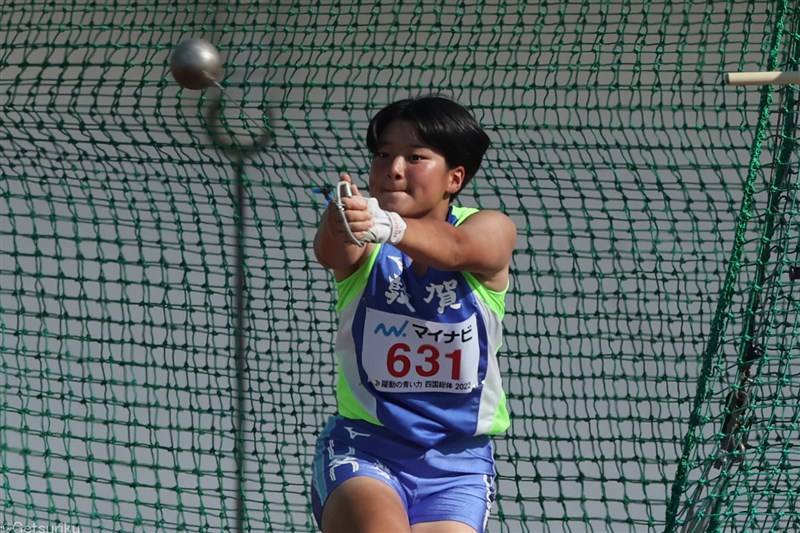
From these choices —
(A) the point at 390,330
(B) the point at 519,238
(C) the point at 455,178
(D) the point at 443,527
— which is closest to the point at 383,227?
(A) the point at 390,330

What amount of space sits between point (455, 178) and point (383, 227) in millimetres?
547

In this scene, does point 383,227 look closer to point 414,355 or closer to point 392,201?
point 392,201

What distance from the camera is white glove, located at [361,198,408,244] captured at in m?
2.56

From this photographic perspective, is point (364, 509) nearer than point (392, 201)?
Yes

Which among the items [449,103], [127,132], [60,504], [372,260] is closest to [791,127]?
[449,103]

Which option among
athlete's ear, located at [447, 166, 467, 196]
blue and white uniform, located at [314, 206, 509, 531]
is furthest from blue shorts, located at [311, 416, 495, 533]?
athlete's ear, located at [447, 166, 467, 196]

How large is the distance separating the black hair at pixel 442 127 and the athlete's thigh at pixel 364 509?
857 mm

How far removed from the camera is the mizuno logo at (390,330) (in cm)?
294

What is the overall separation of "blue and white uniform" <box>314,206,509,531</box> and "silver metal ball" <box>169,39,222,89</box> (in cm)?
62

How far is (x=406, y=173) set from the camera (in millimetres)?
2949

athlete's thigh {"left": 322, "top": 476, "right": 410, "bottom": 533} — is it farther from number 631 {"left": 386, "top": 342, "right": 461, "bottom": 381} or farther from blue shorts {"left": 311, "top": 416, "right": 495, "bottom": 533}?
number 631 {"left": 386, "top": 342, "right": 461, "bottom": 381}

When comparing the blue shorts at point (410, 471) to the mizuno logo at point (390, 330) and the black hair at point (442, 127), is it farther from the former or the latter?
the black hair at point (442, 127)

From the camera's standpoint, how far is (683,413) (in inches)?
194

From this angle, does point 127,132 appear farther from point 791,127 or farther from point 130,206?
point 791,127
